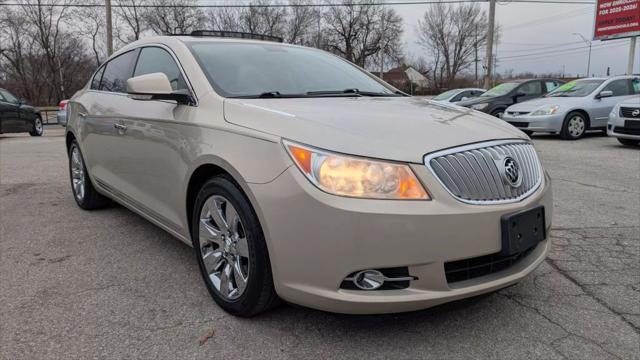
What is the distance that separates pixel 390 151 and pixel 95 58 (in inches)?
1979

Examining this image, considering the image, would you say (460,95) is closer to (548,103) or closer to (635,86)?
(635,86)

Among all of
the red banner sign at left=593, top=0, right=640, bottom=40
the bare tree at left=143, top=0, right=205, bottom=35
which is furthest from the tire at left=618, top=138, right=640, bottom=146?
the bare tree at left=143, top=0, right=205, bottom=35

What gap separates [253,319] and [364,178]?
1017 millimetres

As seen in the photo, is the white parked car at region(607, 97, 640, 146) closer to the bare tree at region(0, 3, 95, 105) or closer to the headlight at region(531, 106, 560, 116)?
the headlight at region(531, 106, 560, 116)

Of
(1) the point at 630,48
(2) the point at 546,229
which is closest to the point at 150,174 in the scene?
(2) the point at 546,229

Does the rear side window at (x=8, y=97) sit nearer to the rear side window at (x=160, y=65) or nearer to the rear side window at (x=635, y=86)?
the rear side window at (x=160, y=65)

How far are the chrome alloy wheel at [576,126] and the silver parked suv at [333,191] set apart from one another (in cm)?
932

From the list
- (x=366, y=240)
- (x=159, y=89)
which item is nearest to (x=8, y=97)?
(x=159, y=89)

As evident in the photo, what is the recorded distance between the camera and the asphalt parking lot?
7.36ft

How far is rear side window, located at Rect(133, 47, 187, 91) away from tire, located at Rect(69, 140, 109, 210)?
143 centimetres

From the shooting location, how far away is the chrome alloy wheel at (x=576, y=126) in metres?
11.0

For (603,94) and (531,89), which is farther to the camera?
(531,89)

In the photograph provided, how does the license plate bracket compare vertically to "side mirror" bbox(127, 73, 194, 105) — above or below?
below

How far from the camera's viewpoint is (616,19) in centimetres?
2169
